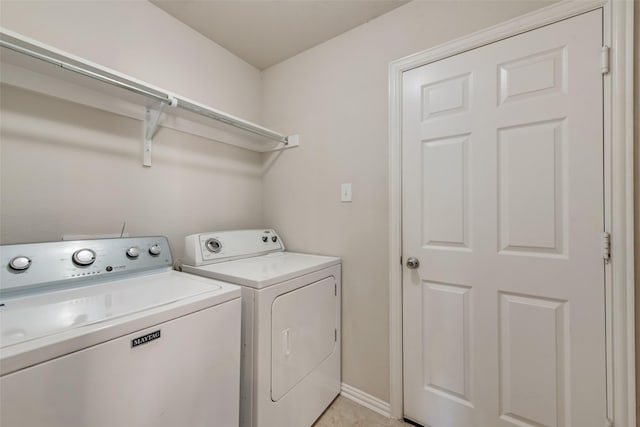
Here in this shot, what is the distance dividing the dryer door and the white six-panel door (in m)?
0.46

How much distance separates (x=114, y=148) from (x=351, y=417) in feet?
6.74

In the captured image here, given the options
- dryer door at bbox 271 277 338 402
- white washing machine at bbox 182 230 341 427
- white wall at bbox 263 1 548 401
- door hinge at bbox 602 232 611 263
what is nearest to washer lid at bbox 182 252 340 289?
white washing machine at bbox 182 230 341 427

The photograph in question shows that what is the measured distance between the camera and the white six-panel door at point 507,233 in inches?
43.2

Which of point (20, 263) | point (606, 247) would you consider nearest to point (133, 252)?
point (20, 263)

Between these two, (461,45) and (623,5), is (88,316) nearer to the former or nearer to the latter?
(461,45)

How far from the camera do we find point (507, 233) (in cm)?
126

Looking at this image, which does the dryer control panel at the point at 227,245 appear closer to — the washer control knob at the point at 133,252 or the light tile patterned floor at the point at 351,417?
the washer control knob at the point at 133,252


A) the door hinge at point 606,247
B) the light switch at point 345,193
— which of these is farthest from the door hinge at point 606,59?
the light switch at point 345,193

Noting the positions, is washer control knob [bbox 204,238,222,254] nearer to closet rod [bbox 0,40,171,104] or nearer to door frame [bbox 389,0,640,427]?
closet rod [bbox 0,40,171,104]

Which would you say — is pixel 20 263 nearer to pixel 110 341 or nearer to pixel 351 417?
pixel 110 341

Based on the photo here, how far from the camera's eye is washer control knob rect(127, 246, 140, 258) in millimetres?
1237

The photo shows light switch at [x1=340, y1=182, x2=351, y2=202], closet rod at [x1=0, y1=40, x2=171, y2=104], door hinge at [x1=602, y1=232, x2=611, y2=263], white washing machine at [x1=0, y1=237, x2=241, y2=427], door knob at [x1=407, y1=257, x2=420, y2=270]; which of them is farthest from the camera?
light switch at [x1=340, y1=182, x2=351, y2=202]

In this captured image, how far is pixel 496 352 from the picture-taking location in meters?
1.27

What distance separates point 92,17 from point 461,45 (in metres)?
1.91
